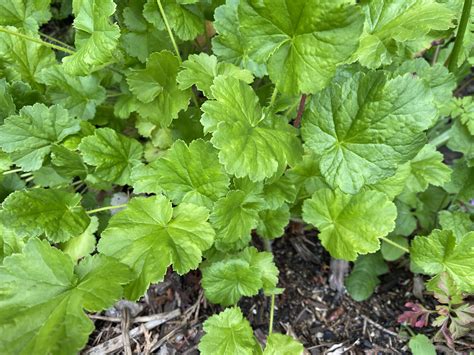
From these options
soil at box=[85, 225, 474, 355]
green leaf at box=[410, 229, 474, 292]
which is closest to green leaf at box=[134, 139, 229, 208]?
soil at box=[85, 225, 474, 355]

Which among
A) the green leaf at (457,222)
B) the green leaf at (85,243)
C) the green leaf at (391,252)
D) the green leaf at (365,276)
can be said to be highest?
the green leaf at (457,222)

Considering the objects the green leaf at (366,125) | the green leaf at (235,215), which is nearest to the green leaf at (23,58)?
the green leaf at (235,215)

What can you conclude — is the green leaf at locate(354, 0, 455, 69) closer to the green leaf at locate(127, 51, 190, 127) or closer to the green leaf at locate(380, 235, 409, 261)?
the green leaf at locate(127, 51, 190, 127)

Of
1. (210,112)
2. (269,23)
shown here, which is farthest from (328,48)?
(210,112)

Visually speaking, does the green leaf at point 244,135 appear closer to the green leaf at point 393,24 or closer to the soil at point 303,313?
the green leaf at point 393,24

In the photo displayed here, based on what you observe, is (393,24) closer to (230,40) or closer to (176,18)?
(230,40)
